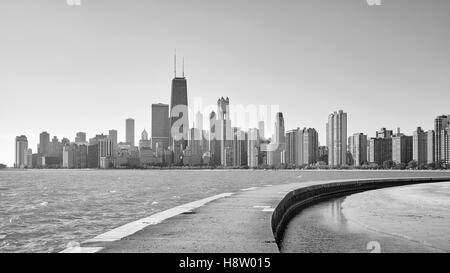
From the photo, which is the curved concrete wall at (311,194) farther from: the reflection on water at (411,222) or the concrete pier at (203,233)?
the reflection on water at (411,222)

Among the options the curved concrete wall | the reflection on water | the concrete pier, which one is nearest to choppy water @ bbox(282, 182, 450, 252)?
the reflection on water

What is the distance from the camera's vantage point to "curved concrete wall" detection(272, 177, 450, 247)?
2007cm

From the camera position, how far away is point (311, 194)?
36.8 meters

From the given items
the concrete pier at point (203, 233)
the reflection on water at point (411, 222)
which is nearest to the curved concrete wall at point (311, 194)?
the concrete pier at point (203, 233)

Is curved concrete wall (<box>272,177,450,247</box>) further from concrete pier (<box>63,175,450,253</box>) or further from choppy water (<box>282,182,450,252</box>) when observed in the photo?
choppy water (<box>282,182,450,252</box>)

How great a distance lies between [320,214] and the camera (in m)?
27.0

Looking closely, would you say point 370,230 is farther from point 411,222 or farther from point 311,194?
point 311,194

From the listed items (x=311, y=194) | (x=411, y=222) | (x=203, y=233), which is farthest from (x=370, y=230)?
(x=311, y=194)

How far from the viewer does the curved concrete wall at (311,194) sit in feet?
65.9
